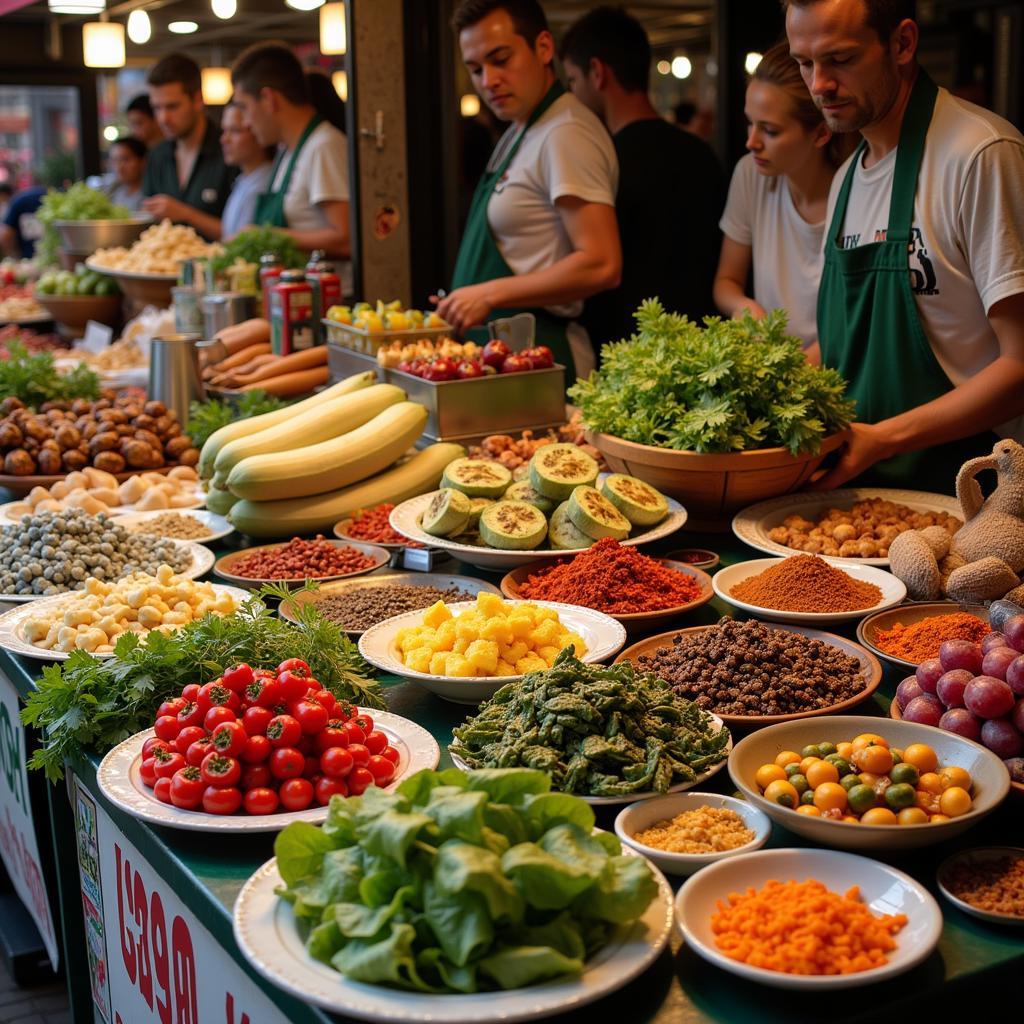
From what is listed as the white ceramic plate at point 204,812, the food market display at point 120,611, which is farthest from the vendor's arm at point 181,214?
the white ceramic plate at point 204,812

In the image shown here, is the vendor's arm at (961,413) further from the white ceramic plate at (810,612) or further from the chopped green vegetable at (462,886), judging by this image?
the chopped green vegetable at (462,886)

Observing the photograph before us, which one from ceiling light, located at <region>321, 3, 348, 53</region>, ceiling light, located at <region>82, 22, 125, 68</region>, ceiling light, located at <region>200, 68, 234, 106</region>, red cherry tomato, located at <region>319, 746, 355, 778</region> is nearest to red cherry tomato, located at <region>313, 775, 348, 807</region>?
red cherry tomato, located at <region>319, 746, 355, 778</region>

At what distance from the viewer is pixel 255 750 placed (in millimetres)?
1705

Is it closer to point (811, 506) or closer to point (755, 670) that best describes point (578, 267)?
point (811, 506)

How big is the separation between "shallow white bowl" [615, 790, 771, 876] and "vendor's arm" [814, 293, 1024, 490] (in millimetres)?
1431

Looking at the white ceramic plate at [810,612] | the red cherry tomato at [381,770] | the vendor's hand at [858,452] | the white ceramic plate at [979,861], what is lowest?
the white ceramic plate at [979,861]

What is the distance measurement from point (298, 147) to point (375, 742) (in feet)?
15.0

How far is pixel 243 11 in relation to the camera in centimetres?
918

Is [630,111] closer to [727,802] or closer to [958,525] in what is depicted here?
[958,525]

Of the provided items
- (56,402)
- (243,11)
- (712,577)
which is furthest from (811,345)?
(243,11)

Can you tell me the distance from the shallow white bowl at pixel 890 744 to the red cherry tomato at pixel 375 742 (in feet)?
1.60

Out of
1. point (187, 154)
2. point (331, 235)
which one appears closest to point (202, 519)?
point (331, 235)

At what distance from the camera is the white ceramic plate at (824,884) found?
1.32 m

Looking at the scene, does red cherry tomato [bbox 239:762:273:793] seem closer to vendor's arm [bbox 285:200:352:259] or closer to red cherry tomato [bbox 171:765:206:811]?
red cherry tomato [bbox 171:765:206:811]
